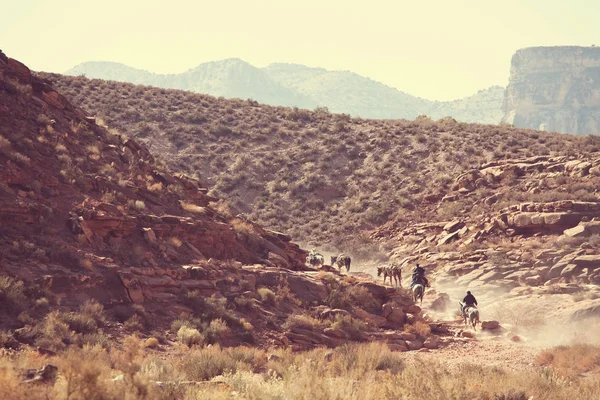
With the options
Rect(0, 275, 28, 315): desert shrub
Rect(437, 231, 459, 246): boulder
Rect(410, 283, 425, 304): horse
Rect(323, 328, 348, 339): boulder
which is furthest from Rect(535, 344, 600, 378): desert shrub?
Rect(437, 231, 459, 246): boulder

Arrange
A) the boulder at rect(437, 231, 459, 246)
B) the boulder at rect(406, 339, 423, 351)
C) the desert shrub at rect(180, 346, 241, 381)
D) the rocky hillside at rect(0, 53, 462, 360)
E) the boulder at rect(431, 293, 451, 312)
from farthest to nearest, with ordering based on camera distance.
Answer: the boulder at rect(437, 231, 459, 246), the boulder at rect(431, 293, 451, 312), the boulder at rect(406, 339, 423, 351), the rocky hillside at rect(0, 53, 462, 360), the desert shrub at rect(180, 346, 241, 381)

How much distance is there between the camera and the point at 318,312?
22547 mm

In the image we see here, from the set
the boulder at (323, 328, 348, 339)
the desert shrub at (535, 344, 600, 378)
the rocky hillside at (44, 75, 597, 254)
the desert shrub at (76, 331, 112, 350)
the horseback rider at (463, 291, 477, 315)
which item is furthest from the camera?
the rocky hillside at (44, 75, 597, 254)

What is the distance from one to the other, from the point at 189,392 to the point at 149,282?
10.2 meters

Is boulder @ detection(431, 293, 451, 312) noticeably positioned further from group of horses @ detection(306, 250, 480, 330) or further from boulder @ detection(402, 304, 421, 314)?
boulder @ detection(402, 304, 421, 314)

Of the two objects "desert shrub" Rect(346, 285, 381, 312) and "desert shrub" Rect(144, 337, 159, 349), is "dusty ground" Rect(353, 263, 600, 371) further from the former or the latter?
"desert shrub" Rect(144, 337, 159, 349)

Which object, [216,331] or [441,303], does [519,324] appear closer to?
[441,303]

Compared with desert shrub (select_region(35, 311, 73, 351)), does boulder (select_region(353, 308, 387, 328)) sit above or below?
below

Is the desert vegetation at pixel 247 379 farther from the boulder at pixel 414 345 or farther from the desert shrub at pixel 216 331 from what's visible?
the boulder at pixel 414 345

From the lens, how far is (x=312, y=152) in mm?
64500

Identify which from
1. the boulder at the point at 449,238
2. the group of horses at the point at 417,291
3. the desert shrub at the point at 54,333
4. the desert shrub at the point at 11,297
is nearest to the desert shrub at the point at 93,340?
the desert shrub at the point at 54,333

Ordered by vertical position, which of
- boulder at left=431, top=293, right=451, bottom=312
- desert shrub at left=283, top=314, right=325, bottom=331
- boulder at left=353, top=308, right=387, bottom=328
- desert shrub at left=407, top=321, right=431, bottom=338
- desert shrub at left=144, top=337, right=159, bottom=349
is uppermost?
desert shrub at left=144, top=337, right=159, bottom=349

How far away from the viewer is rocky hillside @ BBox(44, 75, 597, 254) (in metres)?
53.4

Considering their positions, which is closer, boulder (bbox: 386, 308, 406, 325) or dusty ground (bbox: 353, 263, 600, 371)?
dusty ground (bbox: 353, 263, 600, 371)
